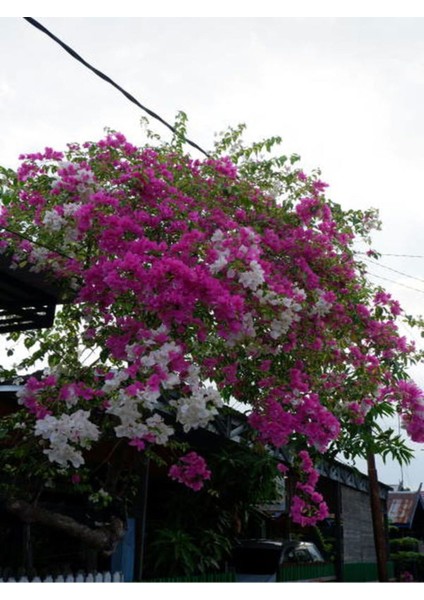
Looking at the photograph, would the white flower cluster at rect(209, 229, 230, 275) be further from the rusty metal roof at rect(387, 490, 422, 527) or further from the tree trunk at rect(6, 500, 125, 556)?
the rusty metal roof at rect(387, 490, 422, 527)

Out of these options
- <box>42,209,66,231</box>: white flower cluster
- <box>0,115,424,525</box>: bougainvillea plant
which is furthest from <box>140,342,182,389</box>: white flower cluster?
<box>42,209,66,231</box>: white flower cluster

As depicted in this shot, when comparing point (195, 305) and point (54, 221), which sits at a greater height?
point (54, 221)

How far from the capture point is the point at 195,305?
258 inches

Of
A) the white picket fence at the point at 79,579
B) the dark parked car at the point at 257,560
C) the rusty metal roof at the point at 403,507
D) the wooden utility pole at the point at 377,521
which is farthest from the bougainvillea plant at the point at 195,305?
the rusty metal roof at the point at 403,507

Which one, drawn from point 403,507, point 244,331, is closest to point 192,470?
point 244,331

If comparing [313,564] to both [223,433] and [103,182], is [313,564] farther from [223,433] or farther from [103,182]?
[103,182]

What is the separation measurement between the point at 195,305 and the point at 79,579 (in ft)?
12.2

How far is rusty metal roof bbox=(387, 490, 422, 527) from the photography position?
30.2 metres

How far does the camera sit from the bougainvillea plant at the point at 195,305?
6.03 metres

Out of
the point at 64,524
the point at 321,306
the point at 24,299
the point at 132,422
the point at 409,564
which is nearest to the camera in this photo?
the point at 132,422

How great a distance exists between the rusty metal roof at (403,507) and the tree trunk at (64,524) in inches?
974

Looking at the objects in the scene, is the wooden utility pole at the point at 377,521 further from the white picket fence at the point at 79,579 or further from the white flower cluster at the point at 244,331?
the white flower cluster at the point at 244,331

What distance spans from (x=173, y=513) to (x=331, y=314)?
18.2ft

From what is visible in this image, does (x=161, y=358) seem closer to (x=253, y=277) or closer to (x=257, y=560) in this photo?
(x=253, y=277)
